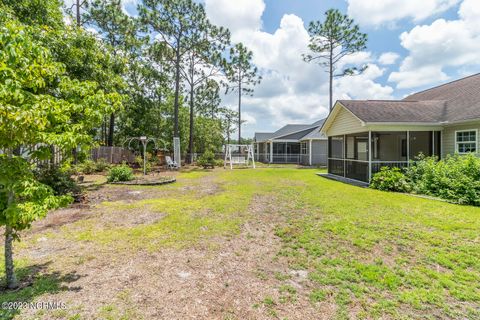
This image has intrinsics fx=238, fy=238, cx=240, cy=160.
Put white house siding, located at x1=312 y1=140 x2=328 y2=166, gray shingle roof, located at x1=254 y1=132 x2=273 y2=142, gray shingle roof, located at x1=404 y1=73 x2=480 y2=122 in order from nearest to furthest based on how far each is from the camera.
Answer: gray shingle roof, located at x1=404 y1=73 x2=480 y2=122, white house siding, located at x1=312 y1=140 x2=328 y2=166, gray shingle roof, located at x1=254 y1=132 x2=273 y2=142

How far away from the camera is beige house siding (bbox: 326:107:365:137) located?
37.0 ft

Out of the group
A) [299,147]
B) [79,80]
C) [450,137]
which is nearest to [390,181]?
[450,137]

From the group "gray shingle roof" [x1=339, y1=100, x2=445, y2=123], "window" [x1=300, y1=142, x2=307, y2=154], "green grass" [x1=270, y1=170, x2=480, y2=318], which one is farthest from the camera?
"window" [x1=300, y1=142, x2=307, y2=154]

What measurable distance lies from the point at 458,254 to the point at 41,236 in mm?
7239

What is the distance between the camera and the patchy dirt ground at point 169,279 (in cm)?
248

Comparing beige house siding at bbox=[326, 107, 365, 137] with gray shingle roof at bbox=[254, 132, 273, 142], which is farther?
gray shingle roof at bbox=[254, 132, 273, 142]

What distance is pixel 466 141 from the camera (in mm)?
9641

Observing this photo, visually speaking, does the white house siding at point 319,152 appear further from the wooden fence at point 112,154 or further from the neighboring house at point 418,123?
the wooden fence at point 112,154

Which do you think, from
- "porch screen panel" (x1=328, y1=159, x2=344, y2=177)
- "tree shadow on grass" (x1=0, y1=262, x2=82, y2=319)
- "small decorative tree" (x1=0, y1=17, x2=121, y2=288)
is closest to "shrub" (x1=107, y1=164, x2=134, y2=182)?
"tree shadow on grass" (x1=0, y1=262, x2=82, y2=319)

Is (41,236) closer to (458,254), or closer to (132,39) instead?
(458,254)

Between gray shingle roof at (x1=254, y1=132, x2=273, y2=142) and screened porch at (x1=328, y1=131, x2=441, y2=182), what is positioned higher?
gray shingle roof at (x1=254, y1=132, x2=273, y2=142)

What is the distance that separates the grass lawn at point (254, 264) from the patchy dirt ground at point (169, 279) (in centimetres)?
1

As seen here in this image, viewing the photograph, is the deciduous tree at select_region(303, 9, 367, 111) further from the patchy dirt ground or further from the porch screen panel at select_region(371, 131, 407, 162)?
the patchy dirt ground

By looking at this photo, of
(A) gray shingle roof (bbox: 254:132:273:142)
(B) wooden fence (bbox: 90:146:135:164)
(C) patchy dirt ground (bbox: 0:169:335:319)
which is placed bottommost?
(C) patchy dirt ground (bbox: 0:169:335:319)
